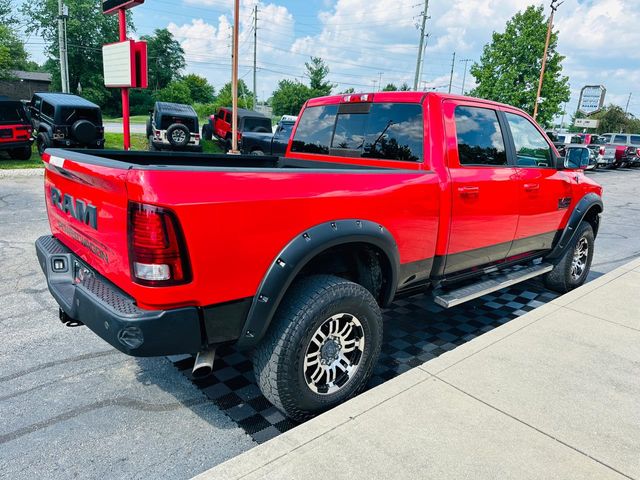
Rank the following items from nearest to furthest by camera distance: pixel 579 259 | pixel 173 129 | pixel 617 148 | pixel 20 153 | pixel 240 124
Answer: pixel 579 259, pixel 20 153, pixel 173 129, pixel 240 124, pixel 617 148

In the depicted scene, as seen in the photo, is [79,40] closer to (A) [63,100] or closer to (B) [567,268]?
(A) [63,100]

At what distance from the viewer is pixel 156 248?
2031 millimetres

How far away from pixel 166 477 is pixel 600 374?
2816mm

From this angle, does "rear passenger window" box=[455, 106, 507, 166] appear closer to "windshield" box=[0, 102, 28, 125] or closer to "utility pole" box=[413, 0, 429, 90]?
"windshield" box=[0, 102, 28, 125]

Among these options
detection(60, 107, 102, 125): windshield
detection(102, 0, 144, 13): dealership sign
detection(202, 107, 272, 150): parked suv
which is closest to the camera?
detection(102, 0, 144, 13): dealership sign

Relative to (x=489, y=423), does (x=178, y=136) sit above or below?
above

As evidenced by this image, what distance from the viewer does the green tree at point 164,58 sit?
7794 centimetres

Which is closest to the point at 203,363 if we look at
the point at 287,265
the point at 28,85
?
the point at 287,265

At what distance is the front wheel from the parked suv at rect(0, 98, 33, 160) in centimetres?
1374

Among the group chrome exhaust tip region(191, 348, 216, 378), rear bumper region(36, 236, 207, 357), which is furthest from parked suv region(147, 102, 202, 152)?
chrome exhaust tip region(191, 348, 216, 378)

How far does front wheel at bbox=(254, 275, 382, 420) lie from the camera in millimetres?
2461

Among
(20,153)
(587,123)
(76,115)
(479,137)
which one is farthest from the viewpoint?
(587,123)

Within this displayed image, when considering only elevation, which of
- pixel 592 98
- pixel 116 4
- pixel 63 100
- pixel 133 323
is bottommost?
pixel 133 323

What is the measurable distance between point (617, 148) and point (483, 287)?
28.2 meters
